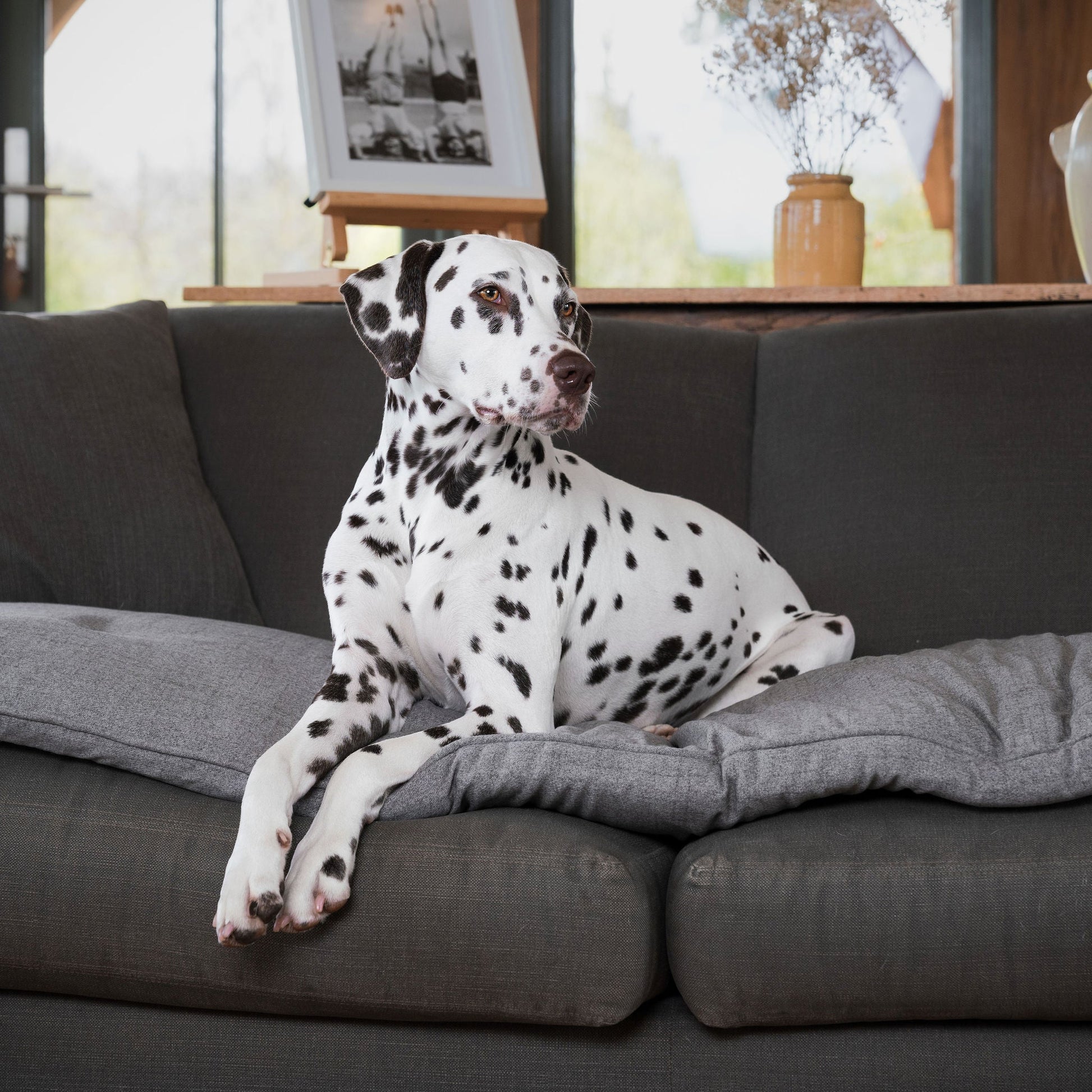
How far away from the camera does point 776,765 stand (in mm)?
1453

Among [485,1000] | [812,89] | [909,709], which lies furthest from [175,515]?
[812,89]

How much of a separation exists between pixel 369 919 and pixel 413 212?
253 centimetres

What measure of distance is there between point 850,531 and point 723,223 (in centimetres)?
281

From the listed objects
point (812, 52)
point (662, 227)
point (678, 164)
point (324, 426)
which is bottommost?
point (324, 426)

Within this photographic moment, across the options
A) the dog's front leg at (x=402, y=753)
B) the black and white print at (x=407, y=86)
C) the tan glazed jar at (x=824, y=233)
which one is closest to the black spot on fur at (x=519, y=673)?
the dog's front leg at (x=402, y=753)

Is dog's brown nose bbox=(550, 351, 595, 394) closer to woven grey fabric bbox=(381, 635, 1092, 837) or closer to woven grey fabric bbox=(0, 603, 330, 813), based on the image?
woven grey fabric bbox=(381, 635, 1092, 837)

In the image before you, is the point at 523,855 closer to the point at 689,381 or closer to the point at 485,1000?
the point at 485,1000

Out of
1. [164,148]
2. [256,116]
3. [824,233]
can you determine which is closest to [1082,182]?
[824,233]

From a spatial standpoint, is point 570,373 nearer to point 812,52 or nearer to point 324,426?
point 324,426

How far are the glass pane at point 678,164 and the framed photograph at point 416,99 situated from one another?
1.28 meters

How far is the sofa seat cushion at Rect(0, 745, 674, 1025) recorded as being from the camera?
135 centimetres

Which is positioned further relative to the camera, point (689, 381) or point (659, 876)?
point (689, 381)

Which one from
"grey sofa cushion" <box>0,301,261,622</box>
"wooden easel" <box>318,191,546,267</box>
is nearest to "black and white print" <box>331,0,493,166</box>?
"wooden easel" <box>318,191,546,267</box>

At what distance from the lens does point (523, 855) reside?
4.50 ft
